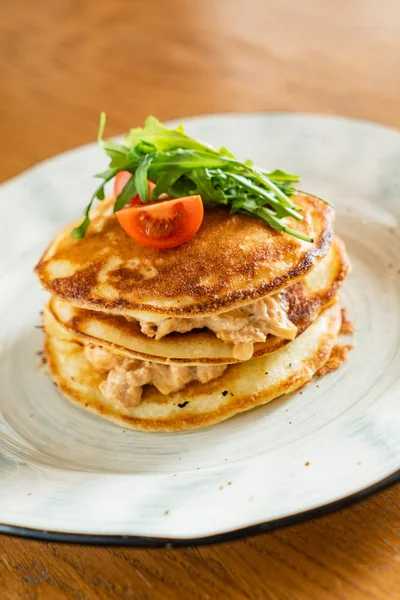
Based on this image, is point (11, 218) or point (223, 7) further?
point (223, 7)

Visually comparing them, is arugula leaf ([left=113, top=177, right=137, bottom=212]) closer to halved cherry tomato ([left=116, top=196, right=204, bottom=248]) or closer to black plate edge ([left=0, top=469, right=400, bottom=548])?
halved cherry tomato ([left=116, top=196, right=204, bottom=248])

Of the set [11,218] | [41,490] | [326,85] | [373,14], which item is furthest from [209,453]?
[373,14]

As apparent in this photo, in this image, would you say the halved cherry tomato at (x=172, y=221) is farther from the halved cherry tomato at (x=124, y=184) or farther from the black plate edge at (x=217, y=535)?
the black plate edge at (x=217, y=535)

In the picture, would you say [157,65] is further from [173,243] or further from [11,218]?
[173,243]

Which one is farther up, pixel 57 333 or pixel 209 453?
pixel 209 453

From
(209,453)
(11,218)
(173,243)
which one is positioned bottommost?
(11,218)

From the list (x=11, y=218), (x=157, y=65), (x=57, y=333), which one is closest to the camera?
(x=57, y=333)
